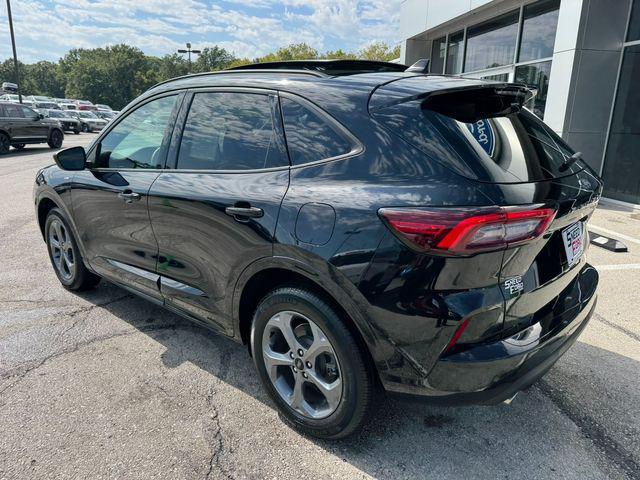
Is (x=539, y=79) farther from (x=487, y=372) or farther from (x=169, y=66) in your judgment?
(x=169, y=66)

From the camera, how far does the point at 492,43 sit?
11.3 m

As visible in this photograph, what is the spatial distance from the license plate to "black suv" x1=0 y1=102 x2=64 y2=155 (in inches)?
756

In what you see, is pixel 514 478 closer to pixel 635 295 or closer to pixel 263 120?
pixel 263 120

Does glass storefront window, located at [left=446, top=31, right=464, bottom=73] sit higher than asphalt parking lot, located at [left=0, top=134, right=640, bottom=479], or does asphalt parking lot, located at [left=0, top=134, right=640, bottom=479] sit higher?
glass storefront window, located at [left=446, top=31, right=464, bottom=73]

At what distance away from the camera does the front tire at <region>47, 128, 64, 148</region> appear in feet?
63.0

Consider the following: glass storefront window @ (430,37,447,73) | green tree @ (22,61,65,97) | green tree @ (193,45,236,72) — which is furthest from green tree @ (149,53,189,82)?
glass storefront window @ (430,37,447,73)

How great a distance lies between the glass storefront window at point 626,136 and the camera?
7.78 meters

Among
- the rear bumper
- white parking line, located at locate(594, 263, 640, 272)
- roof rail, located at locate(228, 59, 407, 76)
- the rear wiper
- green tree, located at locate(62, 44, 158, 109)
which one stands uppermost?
green tree, located at locate(62, 44, 158, 109)

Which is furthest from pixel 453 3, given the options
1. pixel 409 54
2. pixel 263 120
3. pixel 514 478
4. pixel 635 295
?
pixel 514 478

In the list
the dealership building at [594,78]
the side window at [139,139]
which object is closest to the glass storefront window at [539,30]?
the dealership building at [594,78]

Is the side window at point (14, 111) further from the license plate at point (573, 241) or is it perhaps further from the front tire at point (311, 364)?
the license plate at point (573, 241)

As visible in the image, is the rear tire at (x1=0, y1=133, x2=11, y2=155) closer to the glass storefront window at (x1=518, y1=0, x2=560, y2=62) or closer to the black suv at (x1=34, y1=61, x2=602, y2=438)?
the glass storefront window at (x1=518, y1=0, x2=560, y2=62)

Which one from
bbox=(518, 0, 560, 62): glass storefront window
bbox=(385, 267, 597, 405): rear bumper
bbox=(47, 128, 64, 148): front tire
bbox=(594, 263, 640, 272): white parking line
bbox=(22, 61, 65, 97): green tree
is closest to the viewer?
bbox=(385, 267, 597, 405): rear bumper

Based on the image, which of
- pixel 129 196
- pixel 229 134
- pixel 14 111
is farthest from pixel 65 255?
pixel 14 111
